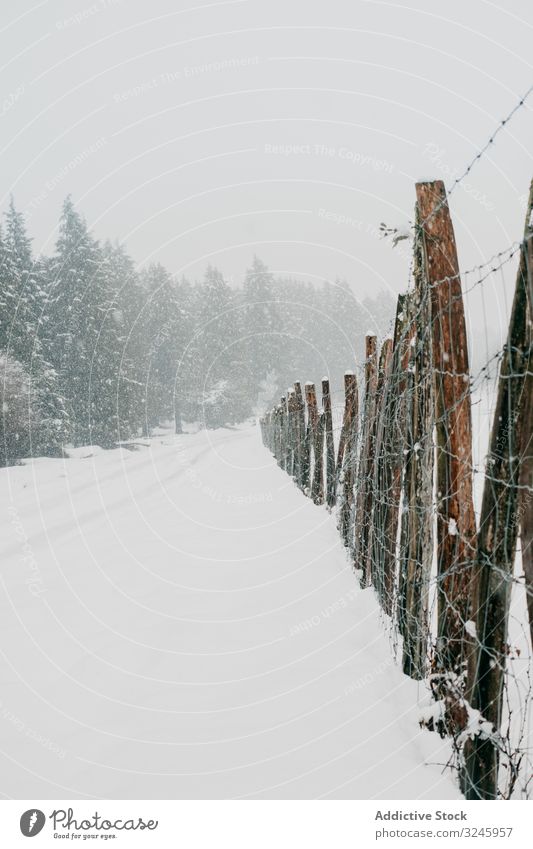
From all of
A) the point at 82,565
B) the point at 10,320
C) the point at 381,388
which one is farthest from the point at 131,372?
the point at 381,388

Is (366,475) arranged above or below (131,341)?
below

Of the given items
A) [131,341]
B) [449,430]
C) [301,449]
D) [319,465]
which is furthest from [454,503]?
[131,341]

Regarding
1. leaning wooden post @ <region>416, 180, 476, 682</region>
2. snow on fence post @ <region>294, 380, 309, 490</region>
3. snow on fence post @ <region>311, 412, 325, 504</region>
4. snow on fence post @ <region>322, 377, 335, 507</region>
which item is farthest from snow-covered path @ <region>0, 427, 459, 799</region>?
snow on fence post @ <region>294, 380, 309, 490</region>

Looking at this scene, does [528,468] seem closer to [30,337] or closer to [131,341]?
[30,337]

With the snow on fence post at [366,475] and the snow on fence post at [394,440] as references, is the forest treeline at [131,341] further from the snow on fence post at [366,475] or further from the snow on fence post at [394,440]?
the snow on fence post at [394,440]

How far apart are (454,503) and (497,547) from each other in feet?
1.57

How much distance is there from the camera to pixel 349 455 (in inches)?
240

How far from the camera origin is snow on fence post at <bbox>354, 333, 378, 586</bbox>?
181 inches

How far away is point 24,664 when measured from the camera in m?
3.72

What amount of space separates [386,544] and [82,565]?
4034 mm

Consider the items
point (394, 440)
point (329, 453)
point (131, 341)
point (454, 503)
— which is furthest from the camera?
point (131, 341)

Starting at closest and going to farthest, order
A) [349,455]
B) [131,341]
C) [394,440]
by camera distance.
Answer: [394,440] → [349,455] → [131,341]

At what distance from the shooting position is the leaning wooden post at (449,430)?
2383 millimetres
